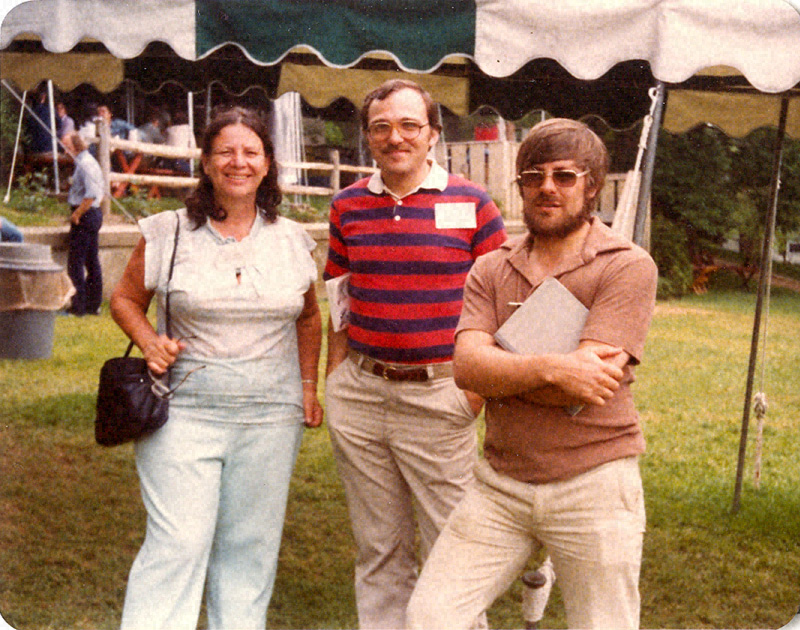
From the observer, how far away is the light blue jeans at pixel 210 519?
2746 mm

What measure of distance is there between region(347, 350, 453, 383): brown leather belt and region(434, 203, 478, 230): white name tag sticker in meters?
0.46

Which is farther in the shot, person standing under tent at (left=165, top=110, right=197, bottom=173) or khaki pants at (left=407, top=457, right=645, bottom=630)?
person standing under tent at (left=165, top=110, right=197, bottom=173)

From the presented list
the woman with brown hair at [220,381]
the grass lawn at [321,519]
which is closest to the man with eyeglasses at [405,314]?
the woman with brown hair at [220,381]

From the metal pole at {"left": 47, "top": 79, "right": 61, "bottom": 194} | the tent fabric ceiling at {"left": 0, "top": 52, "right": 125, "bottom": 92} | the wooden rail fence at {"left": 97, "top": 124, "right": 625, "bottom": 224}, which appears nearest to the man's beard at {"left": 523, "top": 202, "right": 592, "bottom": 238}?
the tent fabric ceiling at {"left": 0, "top": 52, "right": 125, "bottom": 92}

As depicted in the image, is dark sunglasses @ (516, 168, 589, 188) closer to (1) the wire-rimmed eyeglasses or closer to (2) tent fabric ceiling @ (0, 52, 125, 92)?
(1) the wire-rimmed eyeglasses

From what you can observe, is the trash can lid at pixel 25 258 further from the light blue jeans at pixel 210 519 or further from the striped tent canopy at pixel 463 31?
the light blue jeans at pixel 210 519

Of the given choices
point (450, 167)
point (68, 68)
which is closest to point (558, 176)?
point (68, 68)

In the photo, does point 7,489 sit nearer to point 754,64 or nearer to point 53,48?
point 53,48

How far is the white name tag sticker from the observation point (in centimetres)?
300

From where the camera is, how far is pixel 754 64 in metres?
2.80

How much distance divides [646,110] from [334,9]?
2316 mm

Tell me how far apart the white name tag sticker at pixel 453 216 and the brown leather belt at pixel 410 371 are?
0.46 meters

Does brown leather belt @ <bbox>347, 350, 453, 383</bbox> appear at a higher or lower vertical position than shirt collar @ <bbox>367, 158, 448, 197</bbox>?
lower

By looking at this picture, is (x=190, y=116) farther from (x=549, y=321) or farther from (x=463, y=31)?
(x=549, y=321)
